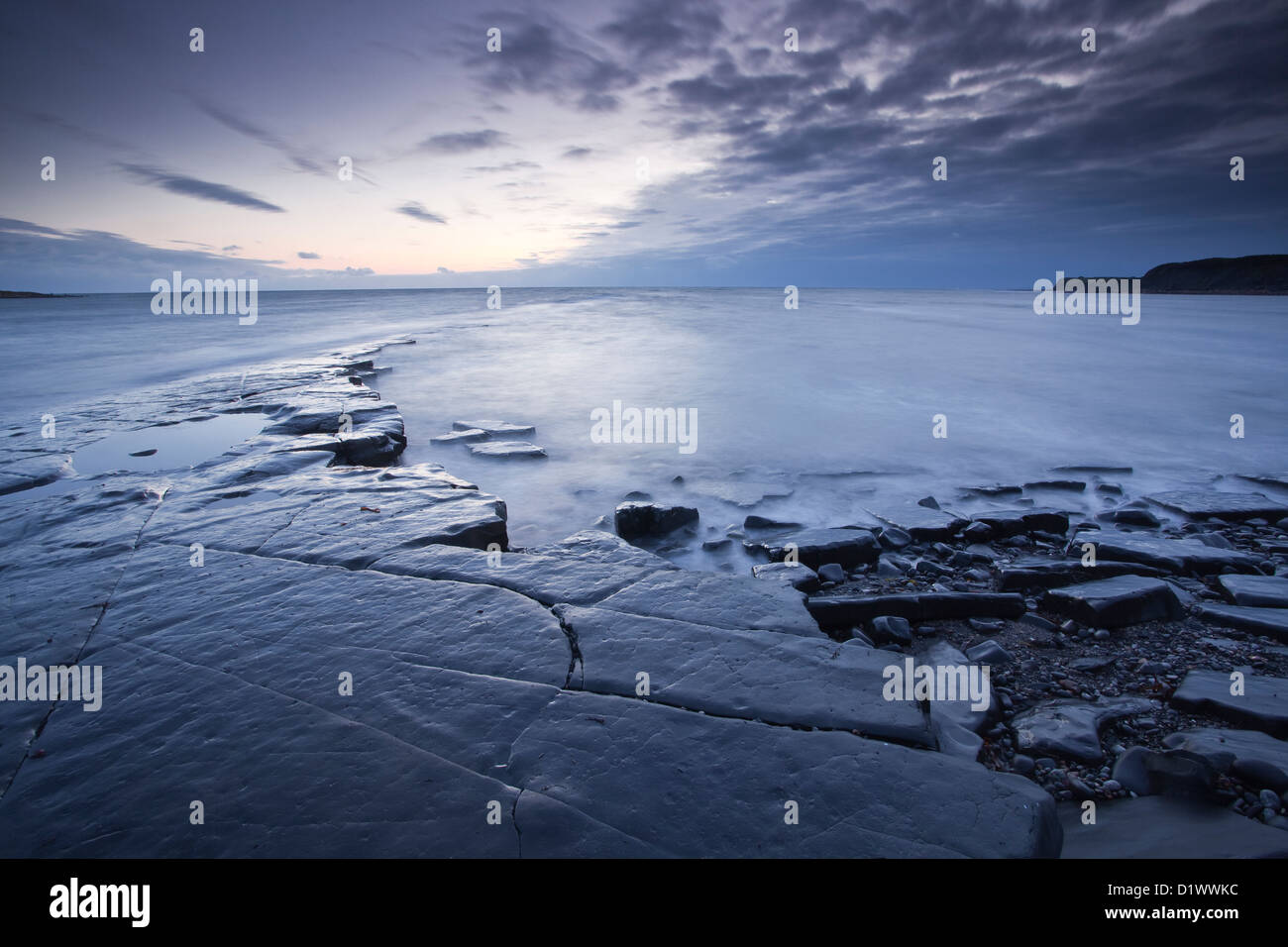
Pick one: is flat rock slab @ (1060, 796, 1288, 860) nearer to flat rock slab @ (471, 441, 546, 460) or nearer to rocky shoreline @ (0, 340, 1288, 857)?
rocky shoreline @ (0, 340, 1288, 857)

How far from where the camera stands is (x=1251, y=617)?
103 inches

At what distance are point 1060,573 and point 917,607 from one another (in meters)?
0.94

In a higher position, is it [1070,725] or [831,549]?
[831,549]

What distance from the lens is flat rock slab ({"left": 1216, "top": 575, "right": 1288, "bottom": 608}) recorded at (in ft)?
9.16

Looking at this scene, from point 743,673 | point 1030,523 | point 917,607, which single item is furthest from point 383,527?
point 1030,523

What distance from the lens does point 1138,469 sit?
524 centimetres

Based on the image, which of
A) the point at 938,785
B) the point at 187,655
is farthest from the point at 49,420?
the point at 938,785

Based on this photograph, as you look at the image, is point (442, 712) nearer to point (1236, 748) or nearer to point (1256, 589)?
point (1236, 748)

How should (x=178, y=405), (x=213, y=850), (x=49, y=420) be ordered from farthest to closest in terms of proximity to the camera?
(x=178, y=405) → (x=49, y=420) → (x=213, y=850)

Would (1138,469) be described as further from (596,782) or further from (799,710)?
(596,782)

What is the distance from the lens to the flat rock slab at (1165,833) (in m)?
1.45

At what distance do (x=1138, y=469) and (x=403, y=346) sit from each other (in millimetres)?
15244

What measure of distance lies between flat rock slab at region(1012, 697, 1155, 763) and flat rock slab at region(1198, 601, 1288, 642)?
1005mm

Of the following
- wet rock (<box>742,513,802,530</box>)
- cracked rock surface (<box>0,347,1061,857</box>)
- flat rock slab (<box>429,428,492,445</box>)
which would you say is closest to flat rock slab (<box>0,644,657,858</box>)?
cracked rock surface (<box>0,347,1061,857</box>)
